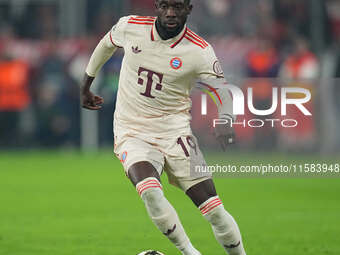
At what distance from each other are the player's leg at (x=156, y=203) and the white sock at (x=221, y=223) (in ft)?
0.88

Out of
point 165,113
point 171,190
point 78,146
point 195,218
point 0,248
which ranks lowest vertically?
point 78,146

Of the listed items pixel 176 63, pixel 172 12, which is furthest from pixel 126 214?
pixel 172 12

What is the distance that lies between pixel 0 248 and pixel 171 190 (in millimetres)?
5614

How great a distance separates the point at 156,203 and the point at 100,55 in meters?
1.37

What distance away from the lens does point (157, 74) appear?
22.2ft

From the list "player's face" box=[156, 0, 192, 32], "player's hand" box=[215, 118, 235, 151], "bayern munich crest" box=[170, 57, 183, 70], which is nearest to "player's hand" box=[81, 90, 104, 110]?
"bayern munich crest" box=[170, 57, 183, 70]

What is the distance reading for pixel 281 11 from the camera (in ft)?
58.5

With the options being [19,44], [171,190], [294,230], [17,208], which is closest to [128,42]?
[294,230]

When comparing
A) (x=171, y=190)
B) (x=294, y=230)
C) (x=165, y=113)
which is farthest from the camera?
(x=171, y=190)

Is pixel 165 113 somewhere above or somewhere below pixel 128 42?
below

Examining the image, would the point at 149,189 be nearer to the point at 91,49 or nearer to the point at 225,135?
the point at 225,135

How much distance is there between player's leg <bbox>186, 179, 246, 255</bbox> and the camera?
22.0 feet

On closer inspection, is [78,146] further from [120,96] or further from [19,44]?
[120,96]

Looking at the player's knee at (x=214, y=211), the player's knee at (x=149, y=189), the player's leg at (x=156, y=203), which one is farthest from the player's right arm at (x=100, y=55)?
the player's knee at (x=214, y=211)
